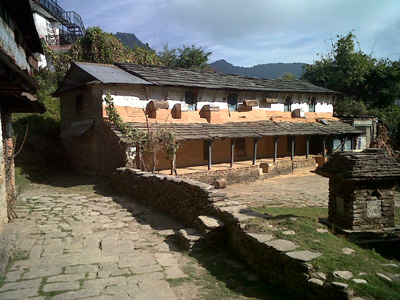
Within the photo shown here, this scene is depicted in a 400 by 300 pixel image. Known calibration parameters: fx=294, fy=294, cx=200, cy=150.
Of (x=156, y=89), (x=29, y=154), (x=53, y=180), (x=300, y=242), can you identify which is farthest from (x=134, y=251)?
(x=29, y=154)

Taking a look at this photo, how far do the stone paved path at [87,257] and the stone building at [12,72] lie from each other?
1.06m

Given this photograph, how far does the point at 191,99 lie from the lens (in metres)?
16.9

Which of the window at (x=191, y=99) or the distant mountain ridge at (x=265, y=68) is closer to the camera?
the window at (x=191, y=99)

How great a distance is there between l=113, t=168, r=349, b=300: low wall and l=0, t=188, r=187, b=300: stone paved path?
1.06 metres

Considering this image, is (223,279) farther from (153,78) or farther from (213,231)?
(153,78)

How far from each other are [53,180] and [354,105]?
2605 cm

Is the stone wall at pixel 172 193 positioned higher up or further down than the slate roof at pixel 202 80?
further down

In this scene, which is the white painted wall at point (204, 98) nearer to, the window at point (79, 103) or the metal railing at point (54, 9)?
the window at point (79, 103)

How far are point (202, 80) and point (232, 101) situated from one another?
7.78 feet

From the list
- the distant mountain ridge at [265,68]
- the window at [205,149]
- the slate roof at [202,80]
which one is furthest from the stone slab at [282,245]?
the distant mountain ridge at [265,68]

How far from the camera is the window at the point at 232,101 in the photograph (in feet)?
60.6

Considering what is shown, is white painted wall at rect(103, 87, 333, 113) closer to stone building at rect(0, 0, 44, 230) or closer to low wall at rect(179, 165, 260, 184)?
low wall at rect(179, 165, 260, 184)

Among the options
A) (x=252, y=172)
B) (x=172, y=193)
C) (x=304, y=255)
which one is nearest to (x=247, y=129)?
(x=252, y=172)

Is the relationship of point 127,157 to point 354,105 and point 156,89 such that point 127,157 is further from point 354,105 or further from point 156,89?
point 354,105
